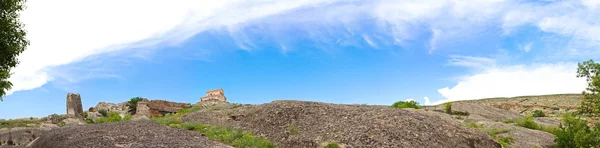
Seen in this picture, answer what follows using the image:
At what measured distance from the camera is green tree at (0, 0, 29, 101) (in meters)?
27.5

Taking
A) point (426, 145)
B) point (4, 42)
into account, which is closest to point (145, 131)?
point (426, 145)

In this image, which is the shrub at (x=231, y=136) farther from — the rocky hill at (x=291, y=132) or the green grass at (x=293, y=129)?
the green grass at (x=293, y=129)

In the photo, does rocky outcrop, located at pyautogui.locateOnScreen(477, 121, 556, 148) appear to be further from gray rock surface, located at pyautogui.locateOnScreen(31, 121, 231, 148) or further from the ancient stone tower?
the ancient stone tower

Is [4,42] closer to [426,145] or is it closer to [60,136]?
[60,136]

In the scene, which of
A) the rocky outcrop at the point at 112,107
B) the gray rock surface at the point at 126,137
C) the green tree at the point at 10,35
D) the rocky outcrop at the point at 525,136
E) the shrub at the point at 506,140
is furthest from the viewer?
the rocky outcrop at the point at 112,107

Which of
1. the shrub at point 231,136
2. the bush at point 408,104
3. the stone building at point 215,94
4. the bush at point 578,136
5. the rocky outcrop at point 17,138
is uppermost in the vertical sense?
the stone building at point 215,94

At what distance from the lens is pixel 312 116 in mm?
17516

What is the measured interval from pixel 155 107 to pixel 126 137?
25888 mm

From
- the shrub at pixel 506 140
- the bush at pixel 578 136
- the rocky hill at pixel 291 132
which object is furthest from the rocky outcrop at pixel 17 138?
the bush at pixel 578 136

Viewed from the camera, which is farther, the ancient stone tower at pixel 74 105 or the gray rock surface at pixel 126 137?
the ancient stone tower at pixel 74 105

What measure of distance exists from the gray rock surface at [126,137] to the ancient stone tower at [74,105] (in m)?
16.5

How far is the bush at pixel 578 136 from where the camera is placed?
59.3ft

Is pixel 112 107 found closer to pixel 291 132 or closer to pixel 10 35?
pixel 10 35

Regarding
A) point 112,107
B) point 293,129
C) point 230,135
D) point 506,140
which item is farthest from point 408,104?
point 112,107
